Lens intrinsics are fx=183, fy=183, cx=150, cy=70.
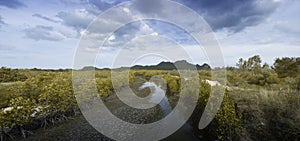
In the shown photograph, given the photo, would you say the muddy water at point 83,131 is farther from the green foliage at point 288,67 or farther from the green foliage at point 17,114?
the green foliage at point 288,67

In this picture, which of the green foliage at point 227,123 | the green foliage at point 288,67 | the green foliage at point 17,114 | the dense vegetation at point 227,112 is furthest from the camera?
the green foliage at point 288,67

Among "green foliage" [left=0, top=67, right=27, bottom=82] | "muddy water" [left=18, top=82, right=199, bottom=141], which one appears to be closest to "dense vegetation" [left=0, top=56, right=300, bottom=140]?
"muddy water" [left=18, top=82, right=199, bottom=141]

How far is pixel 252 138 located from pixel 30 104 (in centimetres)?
1124

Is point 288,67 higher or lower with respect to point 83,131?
higher

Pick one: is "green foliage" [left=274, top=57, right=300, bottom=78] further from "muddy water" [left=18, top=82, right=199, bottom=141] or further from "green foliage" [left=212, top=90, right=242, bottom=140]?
"green foliage" [left=212, top=90, right=242, bottom=140]

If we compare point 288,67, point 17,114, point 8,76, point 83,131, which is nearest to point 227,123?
point 83,131

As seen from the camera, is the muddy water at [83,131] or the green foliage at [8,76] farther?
the green foliage at [8,76]

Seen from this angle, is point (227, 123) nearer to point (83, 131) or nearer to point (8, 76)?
point (83, 131)

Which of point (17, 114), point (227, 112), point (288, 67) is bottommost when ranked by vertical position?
point (17, 114)

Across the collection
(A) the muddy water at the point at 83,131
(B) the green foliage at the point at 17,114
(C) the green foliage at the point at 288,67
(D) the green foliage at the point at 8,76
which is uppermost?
(C) the green foliage at the point at 288,67

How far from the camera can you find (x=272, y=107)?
24.5 feet

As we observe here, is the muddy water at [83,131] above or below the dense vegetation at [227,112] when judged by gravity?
below

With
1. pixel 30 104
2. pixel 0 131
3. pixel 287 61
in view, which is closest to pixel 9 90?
pixel 30 104

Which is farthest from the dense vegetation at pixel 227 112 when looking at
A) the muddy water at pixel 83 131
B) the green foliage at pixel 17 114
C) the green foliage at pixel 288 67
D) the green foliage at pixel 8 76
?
the green foliage at pixel 8 76
